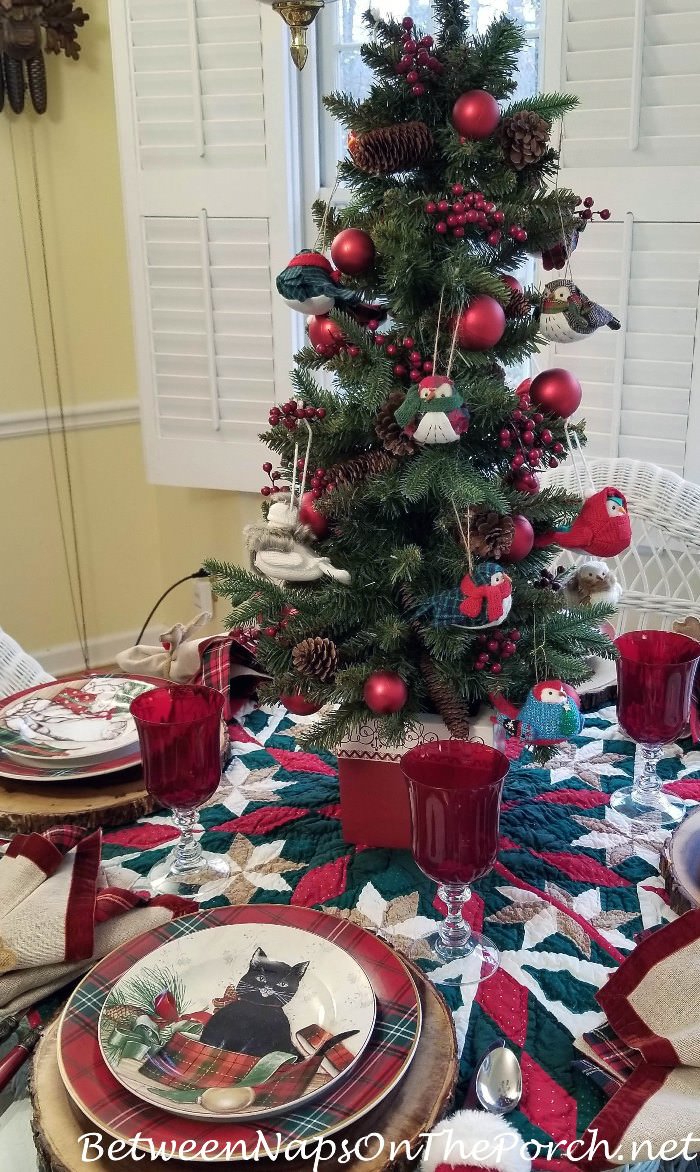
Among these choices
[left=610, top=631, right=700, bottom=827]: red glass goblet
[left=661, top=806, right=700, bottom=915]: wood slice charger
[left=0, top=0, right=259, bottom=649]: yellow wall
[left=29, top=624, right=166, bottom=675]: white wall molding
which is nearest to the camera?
[left=661, top=806, right=700, bottom=915]: wood slice charger

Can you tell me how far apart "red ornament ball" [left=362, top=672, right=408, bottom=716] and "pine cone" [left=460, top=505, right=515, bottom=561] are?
14 centimetres

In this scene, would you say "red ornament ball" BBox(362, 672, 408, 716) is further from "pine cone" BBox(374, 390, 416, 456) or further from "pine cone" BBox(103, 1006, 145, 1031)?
"pine cone" BBox(103, 1006, 145, 1031)

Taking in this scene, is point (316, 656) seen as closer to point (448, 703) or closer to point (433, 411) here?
point (448, 703)

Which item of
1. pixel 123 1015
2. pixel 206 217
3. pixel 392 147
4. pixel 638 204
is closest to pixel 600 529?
pixel 392 147

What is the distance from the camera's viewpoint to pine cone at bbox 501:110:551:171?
3.08 feet

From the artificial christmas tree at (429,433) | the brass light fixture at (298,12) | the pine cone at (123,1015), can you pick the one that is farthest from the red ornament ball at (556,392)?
the brass light fixture at (298,12)

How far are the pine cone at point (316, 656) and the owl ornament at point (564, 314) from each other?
384 mm

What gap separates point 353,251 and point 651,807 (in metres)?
0.63

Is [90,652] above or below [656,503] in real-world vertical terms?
below

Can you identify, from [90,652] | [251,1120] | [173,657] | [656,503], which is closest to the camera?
[251,1120]

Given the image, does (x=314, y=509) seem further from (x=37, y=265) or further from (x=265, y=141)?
(x=37, y=265)

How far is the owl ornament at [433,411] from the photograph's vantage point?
35.0 inches

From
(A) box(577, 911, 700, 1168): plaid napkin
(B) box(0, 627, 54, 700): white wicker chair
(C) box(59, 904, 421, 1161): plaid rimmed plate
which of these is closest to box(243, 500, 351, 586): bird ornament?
(C) box(59, 904, 421, 1161): plaid rimmed plate

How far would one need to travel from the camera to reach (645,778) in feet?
3.50
